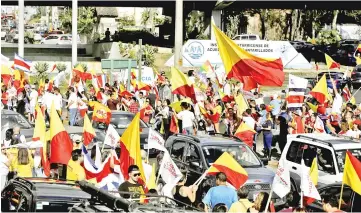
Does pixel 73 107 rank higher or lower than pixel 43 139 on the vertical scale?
lower

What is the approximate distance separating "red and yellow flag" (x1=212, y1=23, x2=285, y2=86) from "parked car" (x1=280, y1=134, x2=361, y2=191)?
1.16m

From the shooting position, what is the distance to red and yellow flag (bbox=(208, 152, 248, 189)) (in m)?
11.2

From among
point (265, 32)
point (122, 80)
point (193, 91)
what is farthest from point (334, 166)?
point (265, 32)

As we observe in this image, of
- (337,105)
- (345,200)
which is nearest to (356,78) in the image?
(337,105)

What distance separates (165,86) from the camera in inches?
1031

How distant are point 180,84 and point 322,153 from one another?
5.90m

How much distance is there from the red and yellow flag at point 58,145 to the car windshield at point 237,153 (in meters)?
2.58

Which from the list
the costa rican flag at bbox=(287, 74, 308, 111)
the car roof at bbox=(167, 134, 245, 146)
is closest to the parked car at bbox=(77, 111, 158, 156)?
the costa rican flag at bbox=(287, 74, 308, 111)

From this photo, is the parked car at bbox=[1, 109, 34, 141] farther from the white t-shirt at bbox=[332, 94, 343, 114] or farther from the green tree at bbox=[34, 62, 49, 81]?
the green tree at bbox=[34, 62, 49, 81]

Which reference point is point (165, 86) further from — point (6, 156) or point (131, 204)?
point (131, 204)

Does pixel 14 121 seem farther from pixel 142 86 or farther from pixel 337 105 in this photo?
pixel 337 105

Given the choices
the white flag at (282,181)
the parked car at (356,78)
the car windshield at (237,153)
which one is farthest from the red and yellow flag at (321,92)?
the parked car at (356,78)

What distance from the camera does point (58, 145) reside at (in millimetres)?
13172

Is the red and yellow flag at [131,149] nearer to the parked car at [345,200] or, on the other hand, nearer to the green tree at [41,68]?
the parked car at [345,200]
